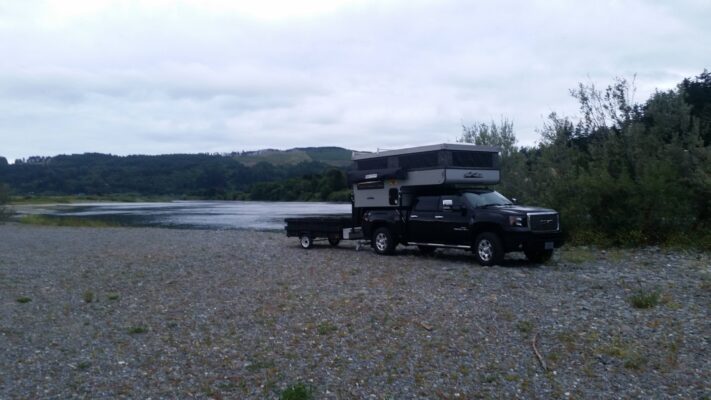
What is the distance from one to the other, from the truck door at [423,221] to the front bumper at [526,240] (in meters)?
2.26

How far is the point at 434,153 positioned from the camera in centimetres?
1691

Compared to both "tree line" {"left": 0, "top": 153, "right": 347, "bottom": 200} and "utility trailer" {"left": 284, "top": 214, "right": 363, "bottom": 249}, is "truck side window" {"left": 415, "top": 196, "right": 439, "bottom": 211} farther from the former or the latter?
"tree line" {"left": 0, "top": 153, "right": 347, "bottom": 200}

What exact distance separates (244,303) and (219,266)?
5.44m

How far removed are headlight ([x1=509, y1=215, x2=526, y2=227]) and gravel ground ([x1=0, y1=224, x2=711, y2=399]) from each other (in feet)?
3.15

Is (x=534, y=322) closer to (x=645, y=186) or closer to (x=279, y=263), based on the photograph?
(x=279, y=263)

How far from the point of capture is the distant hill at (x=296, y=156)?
14885cm

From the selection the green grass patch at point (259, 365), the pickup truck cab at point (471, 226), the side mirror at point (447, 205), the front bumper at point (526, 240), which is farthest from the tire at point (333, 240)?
the green grass patch at point (259, 365)

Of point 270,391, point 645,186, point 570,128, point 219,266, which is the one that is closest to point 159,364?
point 270,391

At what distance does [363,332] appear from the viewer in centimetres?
896

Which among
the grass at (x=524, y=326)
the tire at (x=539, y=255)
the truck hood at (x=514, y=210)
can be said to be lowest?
the grass at (x=524, y=326)

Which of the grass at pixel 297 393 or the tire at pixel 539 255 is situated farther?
the tire at pixel 539 255

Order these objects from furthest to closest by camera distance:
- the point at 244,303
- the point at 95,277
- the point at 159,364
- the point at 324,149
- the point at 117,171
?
the point at 324,149 → the point at 117,171 → the point at 95,277 → the point at 244,303 → the point at 159,364

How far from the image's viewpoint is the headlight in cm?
1469

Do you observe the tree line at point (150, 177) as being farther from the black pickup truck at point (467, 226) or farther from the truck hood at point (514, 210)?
the truck hood at point (514, 210)
